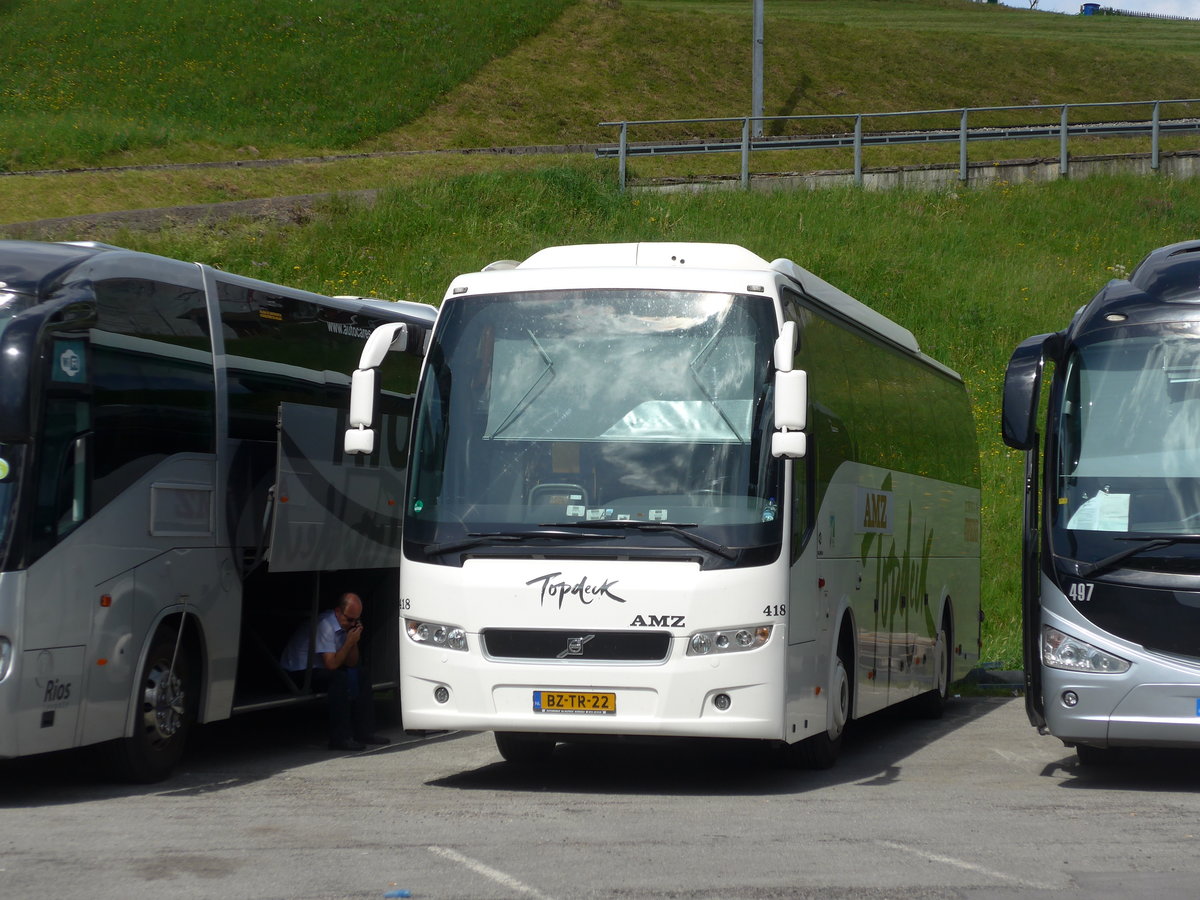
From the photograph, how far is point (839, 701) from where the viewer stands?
11.2 metres

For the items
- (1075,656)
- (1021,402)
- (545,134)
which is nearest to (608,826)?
(1075,656)

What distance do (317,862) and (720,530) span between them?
3.30 meters

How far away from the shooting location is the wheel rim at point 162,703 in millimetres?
10211

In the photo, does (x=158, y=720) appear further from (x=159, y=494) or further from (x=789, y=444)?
(x=789, y=444)

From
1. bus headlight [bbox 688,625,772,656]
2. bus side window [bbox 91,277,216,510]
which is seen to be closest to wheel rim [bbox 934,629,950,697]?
bus headlight [bbox 688,625,772,656]

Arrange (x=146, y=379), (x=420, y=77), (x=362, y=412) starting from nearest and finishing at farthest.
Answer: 1. (x=362, y=412)
2. (x=146, y=379)
3. (x=420, y=77)

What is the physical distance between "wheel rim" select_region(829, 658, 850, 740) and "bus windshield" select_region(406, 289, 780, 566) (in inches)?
74.9

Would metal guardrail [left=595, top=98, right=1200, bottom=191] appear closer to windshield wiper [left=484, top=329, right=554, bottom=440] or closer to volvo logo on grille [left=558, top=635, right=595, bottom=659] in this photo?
windshield wiper [left=484, top=329, right=554, bottom=440]

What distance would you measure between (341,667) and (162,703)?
7.01 ft

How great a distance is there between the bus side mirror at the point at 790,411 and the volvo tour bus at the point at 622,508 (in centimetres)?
1

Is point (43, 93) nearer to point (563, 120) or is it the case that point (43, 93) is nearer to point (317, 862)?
point (563, 120)

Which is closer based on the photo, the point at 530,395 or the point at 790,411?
the point at 790,411

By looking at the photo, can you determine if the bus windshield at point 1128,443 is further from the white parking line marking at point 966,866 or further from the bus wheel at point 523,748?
the bus wheel at point 523,748

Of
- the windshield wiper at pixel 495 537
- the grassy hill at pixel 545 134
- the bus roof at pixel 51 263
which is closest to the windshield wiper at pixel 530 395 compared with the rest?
the windshield wiper at pixel 495 537
